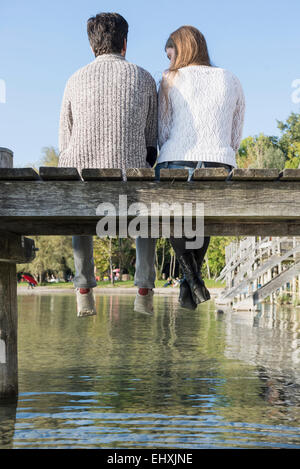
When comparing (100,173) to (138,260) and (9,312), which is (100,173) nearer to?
(138,260)

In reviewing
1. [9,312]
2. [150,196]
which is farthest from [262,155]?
[150,196]

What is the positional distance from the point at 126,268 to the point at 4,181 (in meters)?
61.4

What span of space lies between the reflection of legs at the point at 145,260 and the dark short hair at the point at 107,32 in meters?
1.60

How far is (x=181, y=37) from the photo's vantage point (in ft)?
Result: 18.3

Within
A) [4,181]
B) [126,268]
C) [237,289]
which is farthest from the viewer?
[126,268]

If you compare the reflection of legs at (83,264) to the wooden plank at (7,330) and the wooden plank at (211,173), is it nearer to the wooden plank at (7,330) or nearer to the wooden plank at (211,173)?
the wooden plank at (7,330)

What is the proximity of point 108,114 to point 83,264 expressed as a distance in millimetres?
1368

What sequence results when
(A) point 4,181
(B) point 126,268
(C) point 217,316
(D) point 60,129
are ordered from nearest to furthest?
(A) point 4,181
(D) point 60,129
(C) point 217,316
(B) point 126,268

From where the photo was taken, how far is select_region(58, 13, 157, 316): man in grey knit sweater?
5.48m

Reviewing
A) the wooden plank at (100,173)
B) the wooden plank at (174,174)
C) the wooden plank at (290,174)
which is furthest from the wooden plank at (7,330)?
the wooden plank at (290,174)

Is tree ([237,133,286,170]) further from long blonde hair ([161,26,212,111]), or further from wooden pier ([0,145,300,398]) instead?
wooden pier ([0,145,300,398])

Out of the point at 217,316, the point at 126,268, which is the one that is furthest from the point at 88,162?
the point at 126,268
